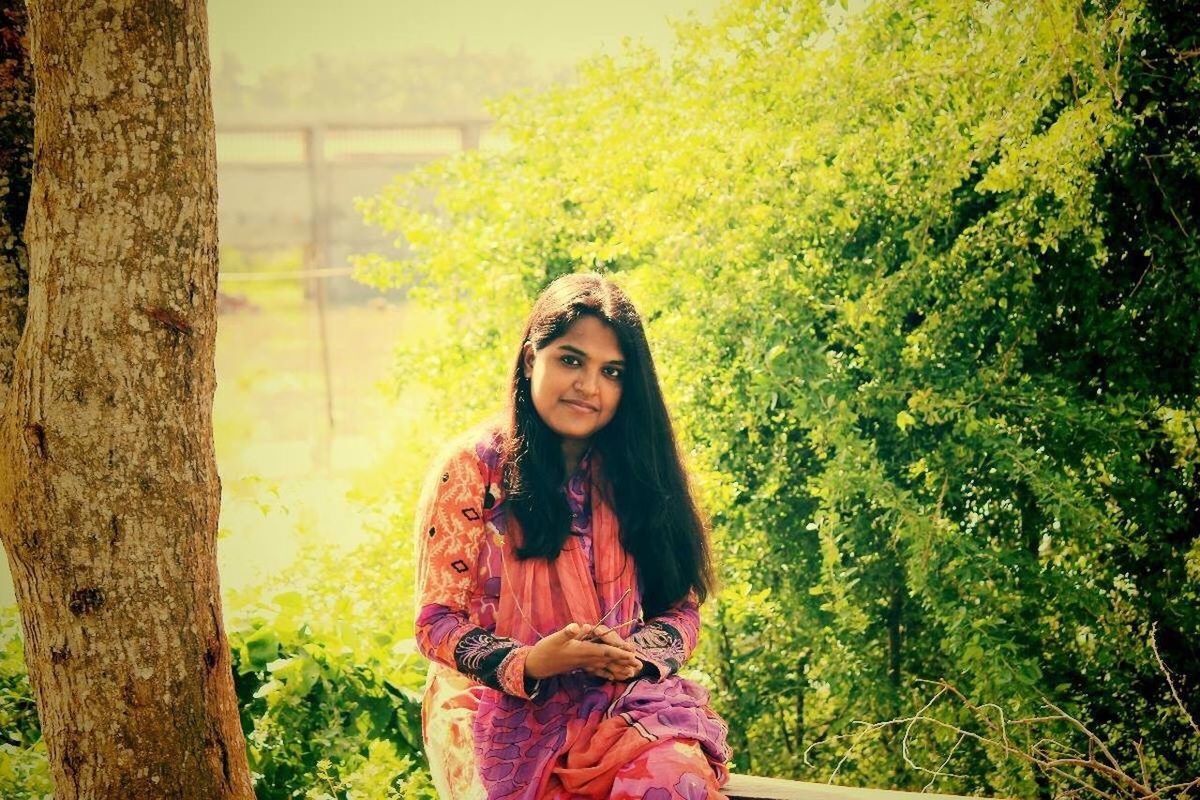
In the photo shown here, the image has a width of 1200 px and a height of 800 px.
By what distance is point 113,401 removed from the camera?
2.02 metres

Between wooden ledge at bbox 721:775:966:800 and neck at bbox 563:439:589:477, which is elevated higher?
neck at bbox 563:439:589:477

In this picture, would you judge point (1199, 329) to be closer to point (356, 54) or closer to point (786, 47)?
point (786, 47)

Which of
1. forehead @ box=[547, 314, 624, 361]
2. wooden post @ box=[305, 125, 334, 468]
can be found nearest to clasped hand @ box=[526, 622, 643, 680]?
forehead @ box=[547, 314, 624, 361]

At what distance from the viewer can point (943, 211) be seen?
3.59 metres

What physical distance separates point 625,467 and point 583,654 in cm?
55

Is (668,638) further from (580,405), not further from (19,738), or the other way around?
(19,738)

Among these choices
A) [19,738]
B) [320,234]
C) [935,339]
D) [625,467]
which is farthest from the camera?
[320,234]

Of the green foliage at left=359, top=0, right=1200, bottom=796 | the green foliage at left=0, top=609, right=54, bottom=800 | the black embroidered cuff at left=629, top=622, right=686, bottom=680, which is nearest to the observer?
the black embroidered cuff at left=629, top=622, right=686, bottom=680

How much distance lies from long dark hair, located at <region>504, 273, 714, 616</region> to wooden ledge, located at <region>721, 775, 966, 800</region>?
0.46 meters

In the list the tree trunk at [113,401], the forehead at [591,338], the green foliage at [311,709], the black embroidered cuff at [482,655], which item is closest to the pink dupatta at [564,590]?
the black embroidered cuff at [482,655]

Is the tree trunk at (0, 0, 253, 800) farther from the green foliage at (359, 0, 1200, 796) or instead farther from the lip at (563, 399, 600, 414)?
the green foliage at (359, 0, 1200, 796)

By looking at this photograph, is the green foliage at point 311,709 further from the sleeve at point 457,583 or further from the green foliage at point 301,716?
the sleeve at point 457,583

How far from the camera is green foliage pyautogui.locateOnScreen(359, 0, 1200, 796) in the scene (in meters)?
3.41

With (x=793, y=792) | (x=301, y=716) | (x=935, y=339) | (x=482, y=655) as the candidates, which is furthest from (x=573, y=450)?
(x=935, y=339)
